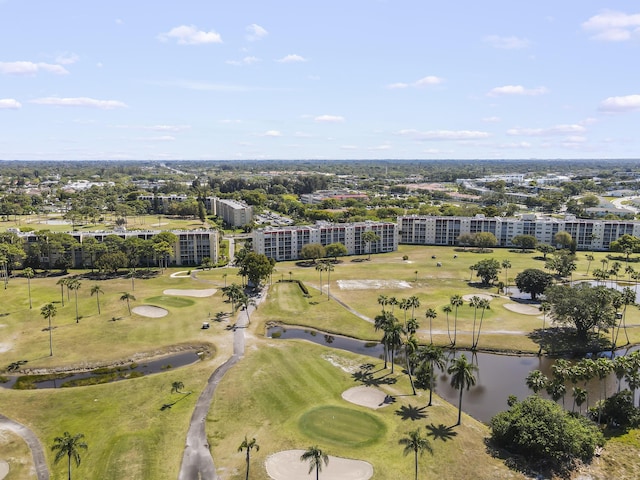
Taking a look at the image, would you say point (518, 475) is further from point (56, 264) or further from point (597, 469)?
point (56, 264)

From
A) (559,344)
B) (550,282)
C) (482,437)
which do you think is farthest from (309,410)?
(550,282)

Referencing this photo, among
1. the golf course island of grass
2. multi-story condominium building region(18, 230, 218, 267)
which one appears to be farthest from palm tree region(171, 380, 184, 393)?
multi-story condominium building region(18, 230, 218, 267)

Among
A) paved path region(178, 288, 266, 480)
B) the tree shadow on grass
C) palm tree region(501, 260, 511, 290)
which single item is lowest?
paved path region(178, 288, 266, 480)

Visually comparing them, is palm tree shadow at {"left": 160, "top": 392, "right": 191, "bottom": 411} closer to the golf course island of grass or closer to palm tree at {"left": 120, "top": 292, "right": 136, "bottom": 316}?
the golf course island of grass

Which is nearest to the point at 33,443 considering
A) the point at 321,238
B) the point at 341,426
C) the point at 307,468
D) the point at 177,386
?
the point at 177,386

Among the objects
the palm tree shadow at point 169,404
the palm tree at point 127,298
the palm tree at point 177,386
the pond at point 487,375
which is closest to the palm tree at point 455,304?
the pond at point 487,375
